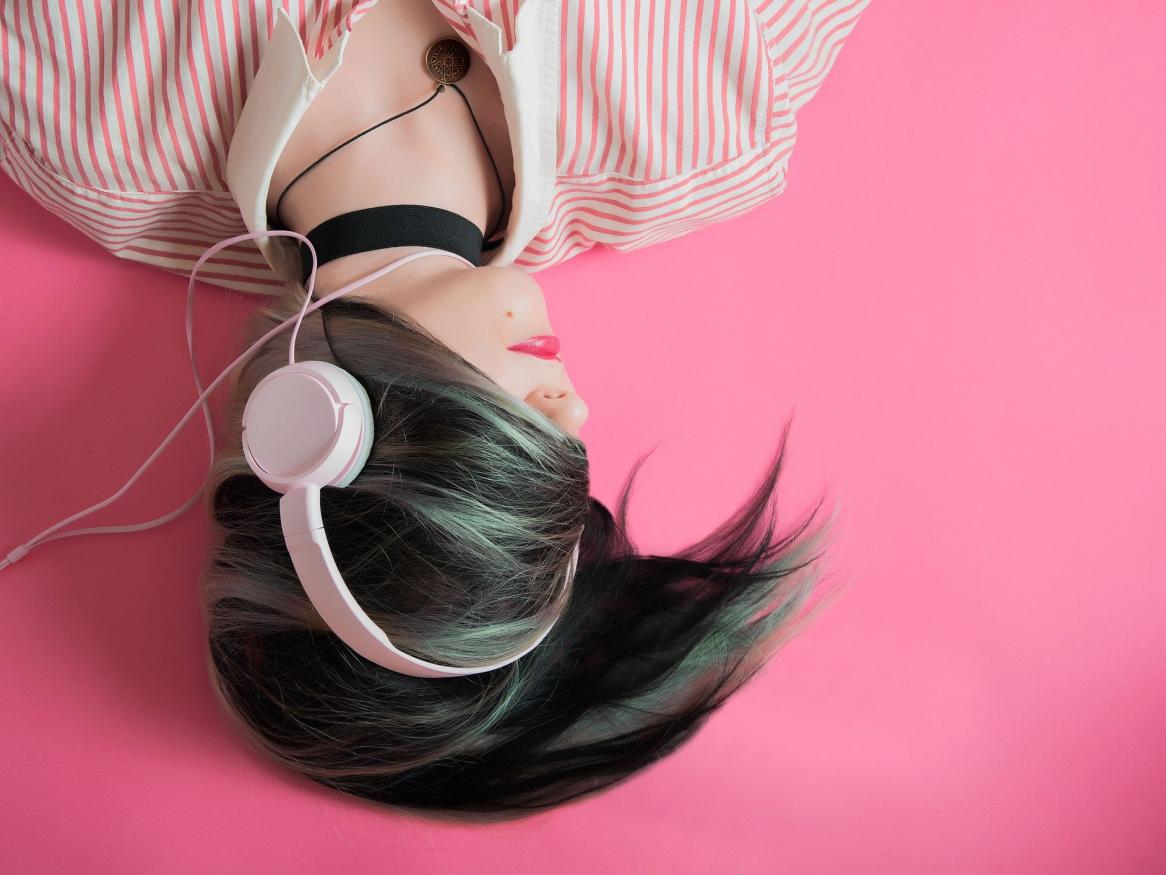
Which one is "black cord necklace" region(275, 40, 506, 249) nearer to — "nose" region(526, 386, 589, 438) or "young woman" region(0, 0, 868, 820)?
"young woman" region(0, 0, 868, 820)

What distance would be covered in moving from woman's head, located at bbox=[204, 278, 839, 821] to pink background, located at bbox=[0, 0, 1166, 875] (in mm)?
125

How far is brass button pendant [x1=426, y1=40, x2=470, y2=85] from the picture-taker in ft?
2.91

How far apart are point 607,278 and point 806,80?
0.35 m

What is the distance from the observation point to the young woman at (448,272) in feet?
2.36

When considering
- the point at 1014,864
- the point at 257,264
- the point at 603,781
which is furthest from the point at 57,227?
the point at 1014,864

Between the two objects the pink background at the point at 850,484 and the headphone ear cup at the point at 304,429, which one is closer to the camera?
the headphone ear cup at the point at 304,429

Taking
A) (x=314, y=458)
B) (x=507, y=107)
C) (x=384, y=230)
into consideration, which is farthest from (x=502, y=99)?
(x=314, y=458)

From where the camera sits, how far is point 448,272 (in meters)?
0.81

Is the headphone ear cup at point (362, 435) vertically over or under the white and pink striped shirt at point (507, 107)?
under

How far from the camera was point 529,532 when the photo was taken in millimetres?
729

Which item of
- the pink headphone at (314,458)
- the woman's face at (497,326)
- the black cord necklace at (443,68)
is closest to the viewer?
the pink headphone at (314,458)

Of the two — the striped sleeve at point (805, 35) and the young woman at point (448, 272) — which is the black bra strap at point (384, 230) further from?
the striped sleeve at point (805, 35)

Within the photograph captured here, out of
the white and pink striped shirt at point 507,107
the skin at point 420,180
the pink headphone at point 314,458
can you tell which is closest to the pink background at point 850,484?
the white and pink striped shirt at point 507,107

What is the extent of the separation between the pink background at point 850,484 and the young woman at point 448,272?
0.10 m
